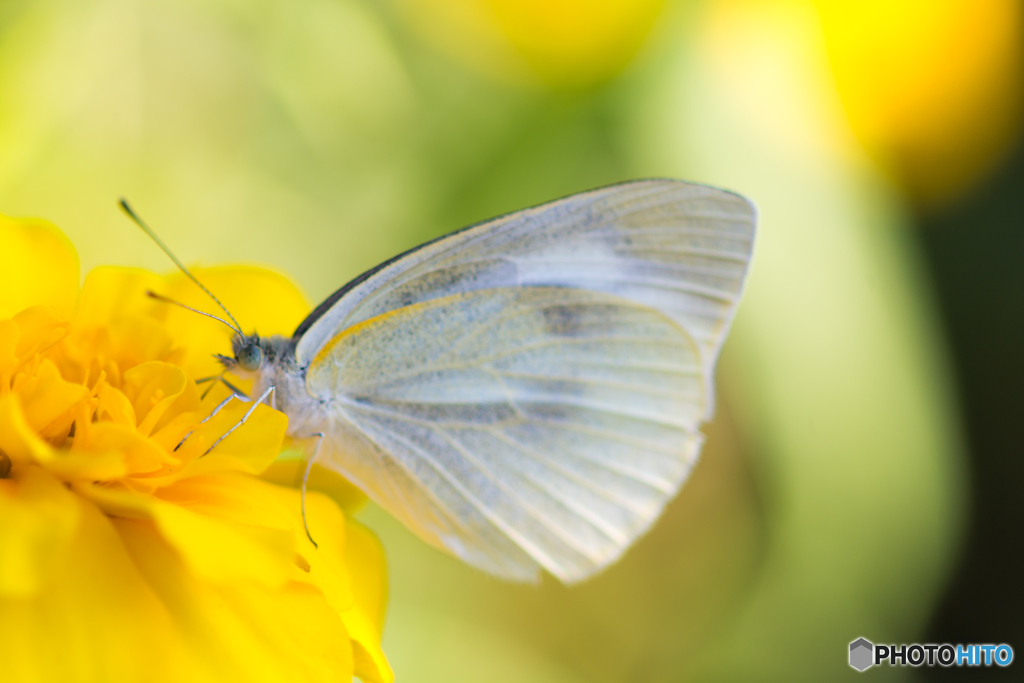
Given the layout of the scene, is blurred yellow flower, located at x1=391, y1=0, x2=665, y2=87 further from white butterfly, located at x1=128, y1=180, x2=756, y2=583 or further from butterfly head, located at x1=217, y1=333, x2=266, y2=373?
butterfly head, located at x1=217, y1=333, x2=266, y2=373

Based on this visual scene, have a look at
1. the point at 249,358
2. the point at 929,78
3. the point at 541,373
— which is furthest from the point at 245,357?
the point at 929,78

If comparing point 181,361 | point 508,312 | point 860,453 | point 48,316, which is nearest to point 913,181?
point 860,453

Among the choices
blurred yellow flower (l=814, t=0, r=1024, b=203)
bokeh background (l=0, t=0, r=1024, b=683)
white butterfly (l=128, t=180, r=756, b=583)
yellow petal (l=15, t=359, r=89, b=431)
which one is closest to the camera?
yellow petal (l=15, t=359, r=89, b=431)

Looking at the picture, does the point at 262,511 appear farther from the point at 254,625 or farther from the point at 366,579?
the point at 366,579

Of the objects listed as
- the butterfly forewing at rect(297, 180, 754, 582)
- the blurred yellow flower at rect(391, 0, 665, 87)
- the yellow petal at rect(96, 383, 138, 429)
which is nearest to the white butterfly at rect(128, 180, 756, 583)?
the butterfly forewing at rect(297, 180, 754, 582)

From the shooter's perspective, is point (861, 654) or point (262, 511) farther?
Answer: point (861, 654)

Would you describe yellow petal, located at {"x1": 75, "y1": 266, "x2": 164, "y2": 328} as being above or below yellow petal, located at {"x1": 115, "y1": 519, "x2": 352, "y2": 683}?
above

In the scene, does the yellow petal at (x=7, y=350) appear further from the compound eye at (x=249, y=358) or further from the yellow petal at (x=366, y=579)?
the yellow petal at (x=366, y=579)
